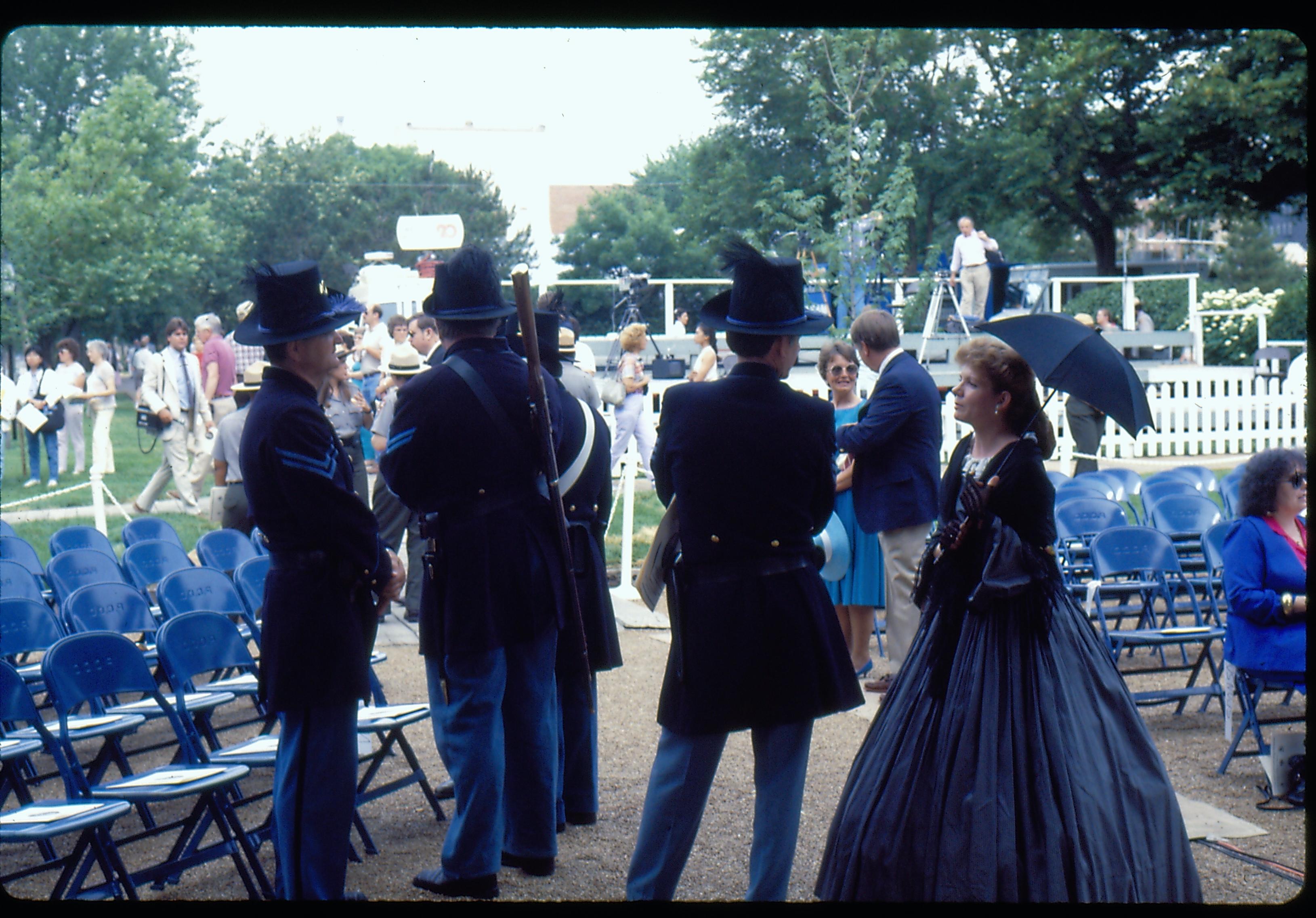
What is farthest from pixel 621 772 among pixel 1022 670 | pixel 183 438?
pixel 183 438

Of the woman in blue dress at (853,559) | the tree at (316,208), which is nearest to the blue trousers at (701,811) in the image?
the woman in blue dress at (853,559)

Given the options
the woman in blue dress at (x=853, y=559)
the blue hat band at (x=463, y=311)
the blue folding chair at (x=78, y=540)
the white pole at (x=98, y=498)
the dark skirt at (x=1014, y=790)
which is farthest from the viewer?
the white pole at (x=98, y=498)

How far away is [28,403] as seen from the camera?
49.8 feet

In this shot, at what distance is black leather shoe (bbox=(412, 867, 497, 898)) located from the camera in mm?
4168

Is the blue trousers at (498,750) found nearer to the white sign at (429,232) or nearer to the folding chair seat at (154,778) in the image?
the folding chair seat at (154,778)

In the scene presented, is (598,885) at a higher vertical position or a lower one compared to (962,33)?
lower

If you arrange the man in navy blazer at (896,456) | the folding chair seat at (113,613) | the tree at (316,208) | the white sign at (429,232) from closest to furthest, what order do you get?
1. the folding chair seat at (113,613)
2. the man in navy blazer at (896,456)
3. the white sign at (429,232)
4. the tree at (316,208)

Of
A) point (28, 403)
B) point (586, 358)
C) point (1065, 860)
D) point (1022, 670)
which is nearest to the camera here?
point (1065, 860)

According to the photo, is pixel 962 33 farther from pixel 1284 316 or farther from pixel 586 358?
pixel 586 358

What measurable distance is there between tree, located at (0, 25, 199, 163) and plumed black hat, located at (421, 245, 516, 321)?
2084 inches

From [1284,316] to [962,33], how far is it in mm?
17344

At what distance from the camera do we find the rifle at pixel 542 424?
414 cm

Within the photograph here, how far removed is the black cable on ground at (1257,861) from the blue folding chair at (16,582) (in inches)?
207

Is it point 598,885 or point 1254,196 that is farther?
point 1254,196
